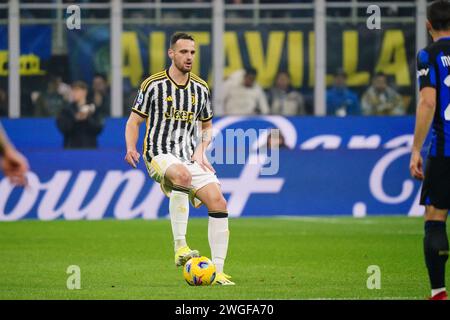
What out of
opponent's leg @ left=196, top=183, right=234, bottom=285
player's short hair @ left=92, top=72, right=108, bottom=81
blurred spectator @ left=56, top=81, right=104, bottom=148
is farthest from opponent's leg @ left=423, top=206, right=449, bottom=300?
player's short hair @ left=92, top=72, right=108, bottom=81

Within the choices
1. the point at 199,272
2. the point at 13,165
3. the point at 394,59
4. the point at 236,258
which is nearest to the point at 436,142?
the point at 199,272

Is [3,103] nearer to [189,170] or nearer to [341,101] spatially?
[341,101]

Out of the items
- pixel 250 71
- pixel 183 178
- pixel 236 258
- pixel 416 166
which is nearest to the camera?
pixel 416 166

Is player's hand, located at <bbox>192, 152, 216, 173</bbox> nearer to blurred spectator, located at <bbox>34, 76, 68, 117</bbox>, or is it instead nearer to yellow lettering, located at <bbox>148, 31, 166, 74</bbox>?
blurred spectator, located at <bbox>34, 76, 68, 117</bbox>

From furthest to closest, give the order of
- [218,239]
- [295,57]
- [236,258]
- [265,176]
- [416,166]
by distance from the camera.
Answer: [295,57]
[265,176]
[236,258]
[218,239]
[416,166]

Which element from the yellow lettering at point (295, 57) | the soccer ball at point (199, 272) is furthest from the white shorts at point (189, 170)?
the yellow lettering at point (295, 57)

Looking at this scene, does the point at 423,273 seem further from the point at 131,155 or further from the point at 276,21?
the point at 276,21

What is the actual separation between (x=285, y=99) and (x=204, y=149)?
9467 mm

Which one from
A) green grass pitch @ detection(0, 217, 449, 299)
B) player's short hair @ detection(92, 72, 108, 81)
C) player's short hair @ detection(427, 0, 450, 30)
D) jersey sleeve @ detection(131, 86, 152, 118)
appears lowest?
green grass pitch @ detection(0, 217, 449, 299)

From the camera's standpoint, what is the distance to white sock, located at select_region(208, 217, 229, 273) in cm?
1009

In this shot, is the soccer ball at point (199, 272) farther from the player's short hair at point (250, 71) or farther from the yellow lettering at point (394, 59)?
the yellow lettering at point (394, 59)

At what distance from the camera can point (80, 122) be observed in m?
19.0
